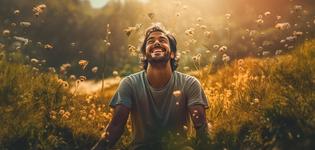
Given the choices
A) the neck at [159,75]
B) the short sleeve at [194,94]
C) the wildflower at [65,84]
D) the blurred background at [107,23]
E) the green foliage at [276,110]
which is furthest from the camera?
the blurred background at [107,23]

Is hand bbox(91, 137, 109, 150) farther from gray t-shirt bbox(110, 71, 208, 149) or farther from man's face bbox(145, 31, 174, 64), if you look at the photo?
man's face bbox(145, 31, 174, 64)

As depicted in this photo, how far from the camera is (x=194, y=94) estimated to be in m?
5.80

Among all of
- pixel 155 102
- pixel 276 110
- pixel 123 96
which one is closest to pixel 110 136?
pixel 123 96

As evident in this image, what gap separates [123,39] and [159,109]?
10.6 metres

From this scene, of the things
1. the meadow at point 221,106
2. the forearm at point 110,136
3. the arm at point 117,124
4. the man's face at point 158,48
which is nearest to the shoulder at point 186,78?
the man's face at point 158,48

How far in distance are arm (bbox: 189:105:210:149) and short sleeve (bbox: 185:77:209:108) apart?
0.05 meters

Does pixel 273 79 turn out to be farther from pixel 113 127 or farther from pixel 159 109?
pixel 113 127

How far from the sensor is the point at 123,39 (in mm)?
16359

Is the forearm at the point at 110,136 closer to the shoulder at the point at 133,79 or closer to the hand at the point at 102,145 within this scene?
the hand at the point at 102,145

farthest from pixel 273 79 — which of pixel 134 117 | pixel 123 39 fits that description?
pixel 123 39

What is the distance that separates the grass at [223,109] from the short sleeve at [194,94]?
258mm

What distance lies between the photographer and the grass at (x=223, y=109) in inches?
201

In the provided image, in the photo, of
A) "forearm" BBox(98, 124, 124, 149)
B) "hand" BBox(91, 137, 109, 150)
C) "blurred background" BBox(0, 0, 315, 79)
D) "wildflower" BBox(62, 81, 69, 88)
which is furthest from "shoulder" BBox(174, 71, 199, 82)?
"blurred background" BBox(0, 0, 315, 79)

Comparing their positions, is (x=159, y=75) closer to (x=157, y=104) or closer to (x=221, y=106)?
(x=157, y=104)
